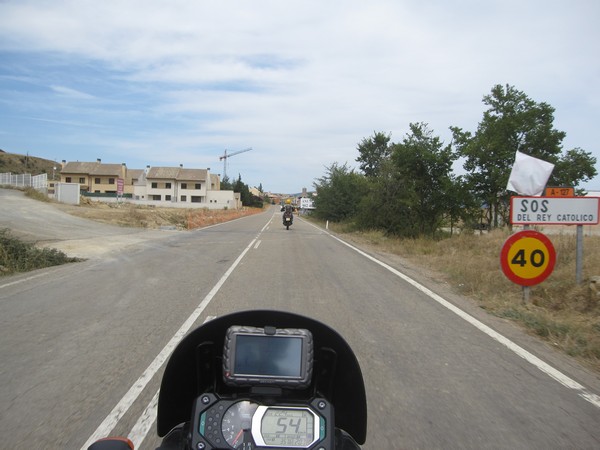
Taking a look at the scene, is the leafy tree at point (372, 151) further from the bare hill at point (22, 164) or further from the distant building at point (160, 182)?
the bare hill at point (22, 164)

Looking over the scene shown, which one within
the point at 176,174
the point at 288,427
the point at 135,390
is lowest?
the point at 135,390

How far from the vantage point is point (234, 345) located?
7.51 ft

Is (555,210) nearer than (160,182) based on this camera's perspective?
Yes

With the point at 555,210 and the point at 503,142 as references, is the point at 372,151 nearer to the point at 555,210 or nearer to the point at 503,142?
the point at 503,142

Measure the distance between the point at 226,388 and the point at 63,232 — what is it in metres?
21.9

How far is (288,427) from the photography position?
2.18m

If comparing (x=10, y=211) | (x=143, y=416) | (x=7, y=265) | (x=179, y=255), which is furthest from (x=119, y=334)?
(x=10, y=211)

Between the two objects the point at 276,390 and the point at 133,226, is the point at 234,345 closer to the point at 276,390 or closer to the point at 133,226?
the point at 276,390

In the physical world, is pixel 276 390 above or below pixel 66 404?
above

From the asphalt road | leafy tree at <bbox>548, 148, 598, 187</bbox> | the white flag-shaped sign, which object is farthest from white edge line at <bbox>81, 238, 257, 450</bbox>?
leafy tree at <bbox>548, 148, 598, 187</bbox>

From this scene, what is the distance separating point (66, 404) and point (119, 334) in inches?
87.6

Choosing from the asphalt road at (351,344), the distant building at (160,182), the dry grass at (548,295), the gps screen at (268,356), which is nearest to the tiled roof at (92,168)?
the distant building at (160,182)

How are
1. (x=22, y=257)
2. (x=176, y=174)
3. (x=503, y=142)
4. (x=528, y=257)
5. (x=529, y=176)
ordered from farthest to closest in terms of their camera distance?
(x=176, y=174) < (x=503, y=142) < (x=22, y=257) < (x=529, y=176) < (x=528, y=257)

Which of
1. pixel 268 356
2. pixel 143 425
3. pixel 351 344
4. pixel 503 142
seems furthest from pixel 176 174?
pixel 268 356
